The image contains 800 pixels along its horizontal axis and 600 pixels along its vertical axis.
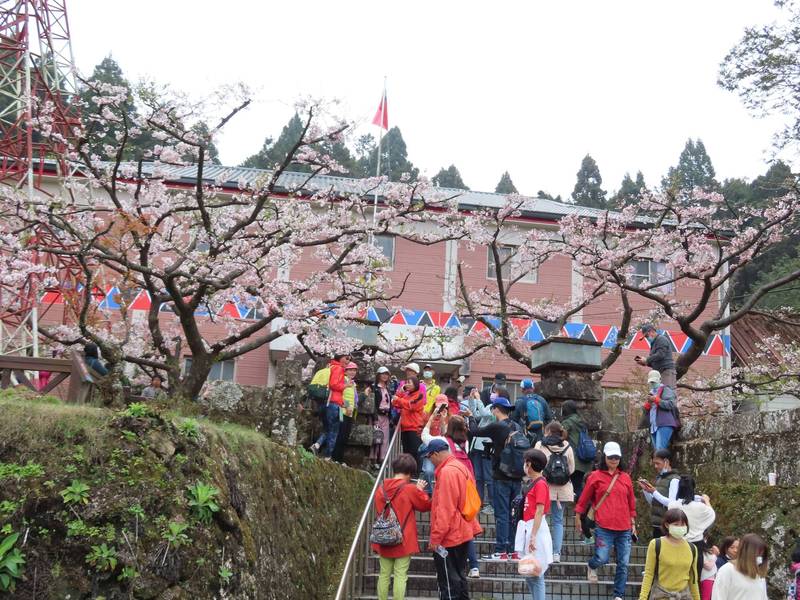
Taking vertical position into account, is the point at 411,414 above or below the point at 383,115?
below

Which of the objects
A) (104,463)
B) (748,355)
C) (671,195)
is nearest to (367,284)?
(671,195)

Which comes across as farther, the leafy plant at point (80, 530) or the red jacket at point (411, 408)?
the red jacket at point (411, 408)

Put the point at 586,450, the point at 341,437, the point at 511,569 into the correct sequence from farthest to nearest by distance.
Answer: the point at 341,437 → the point at 586,450 → the point at 511,569

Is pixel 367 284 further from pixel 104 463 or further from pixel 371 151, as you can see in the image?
pixel 371 151

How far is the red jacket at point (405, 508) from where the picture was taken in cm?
664

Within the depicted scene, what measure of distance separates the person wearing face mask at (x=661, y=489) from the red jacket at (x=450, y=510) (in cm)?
215

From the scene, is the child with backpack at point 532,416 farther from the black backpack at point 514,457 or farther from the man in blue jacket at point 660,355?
the man in blue jacket at point 660,355

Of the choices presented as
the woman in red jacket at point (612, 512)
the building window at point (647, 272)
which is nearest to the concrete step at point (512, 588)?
the woman in red jacket at point (612, 512)

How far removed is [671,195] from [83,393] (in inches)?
536

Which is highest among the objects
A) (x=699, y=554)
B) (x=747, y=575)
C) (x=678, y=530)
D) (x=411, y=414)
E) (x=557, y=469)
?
(x=411, y=414)

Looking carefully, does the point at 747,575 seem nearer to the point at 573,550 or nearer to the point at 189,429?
the point at 573,550

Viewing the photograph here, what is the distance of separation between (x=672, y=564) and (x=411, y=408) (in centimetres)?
572

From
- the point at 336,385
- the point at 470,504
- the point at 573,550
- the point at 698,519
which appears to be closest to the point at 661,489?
the point at 698,519

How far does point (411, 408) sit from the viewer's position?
1148 cm
